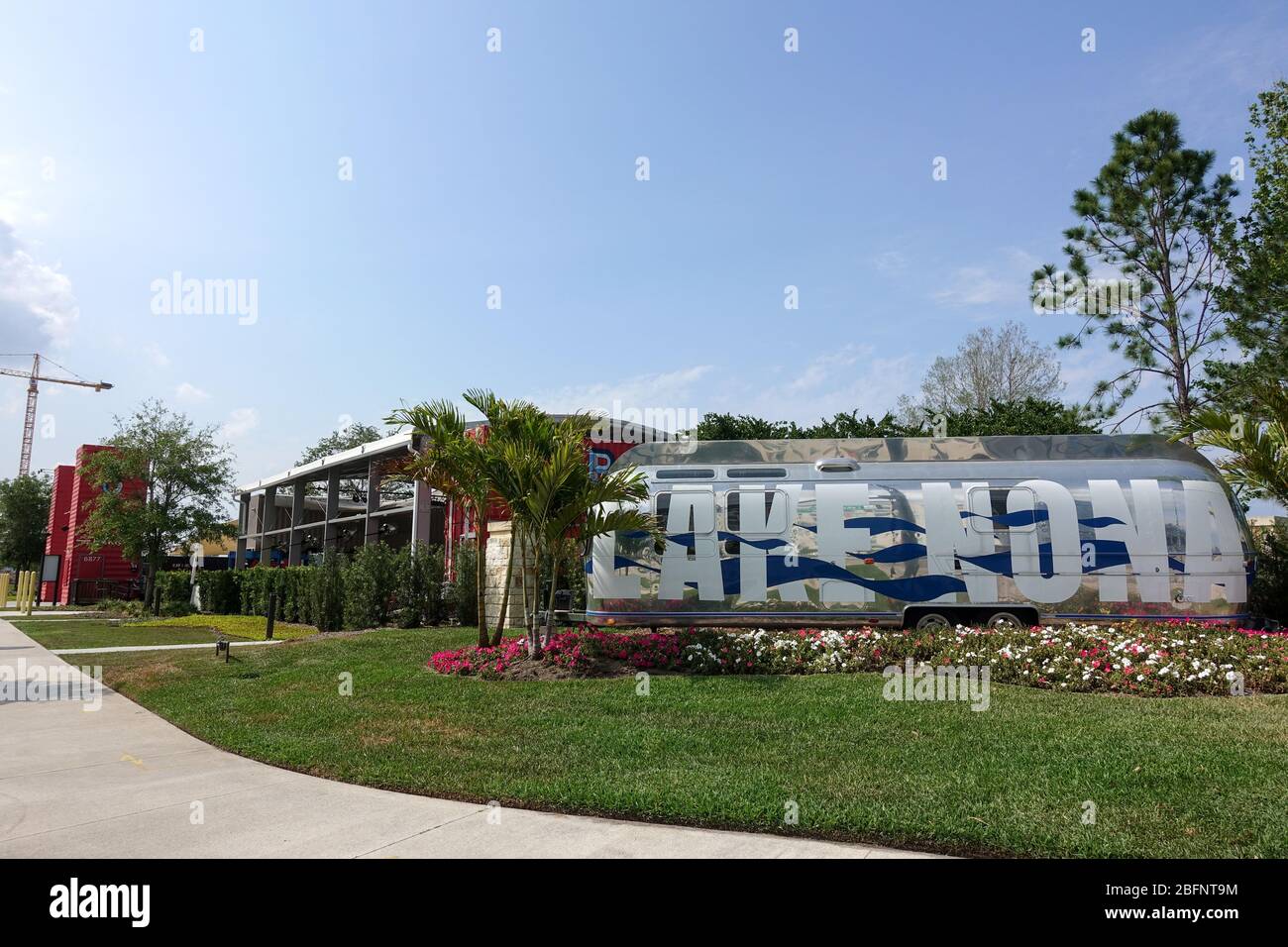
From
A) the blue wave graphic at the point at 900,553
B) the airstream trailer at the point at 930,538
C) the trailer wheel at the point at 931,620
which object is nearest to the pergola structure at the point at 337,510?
the airstream trailer at the point at 930,538

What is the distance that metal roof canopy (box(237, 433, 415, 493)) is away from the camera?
25.1 metres

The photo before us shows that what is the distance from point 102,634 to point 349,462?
8892 mm

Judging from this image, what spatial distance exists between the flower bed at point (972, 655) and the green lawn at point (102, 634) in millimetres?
11431

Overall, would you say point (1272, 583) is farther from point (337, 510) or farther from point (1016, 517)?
point (337, 510)

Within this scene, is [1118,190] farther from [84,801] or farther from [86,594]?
[86,594]

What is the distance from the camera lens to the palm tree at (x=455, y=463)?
12.1 meters

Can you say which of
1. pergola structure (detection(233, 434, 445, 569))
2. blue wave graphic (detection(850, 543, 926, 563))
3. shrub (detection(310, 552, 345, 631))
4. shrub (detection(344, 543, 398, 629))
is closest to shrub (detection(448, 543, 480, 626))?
shrub (detection(344, 543, 398, 629))

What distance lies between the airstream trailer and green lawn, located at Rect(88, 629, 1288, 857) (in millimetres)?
2706

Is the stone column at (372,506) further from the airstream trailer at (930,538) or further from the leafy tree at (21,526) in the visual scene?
the leafy tree at (21,526)

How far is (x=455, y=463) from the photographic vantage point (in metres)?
12.4

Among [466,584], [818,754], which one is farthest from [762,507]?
[466,584]
